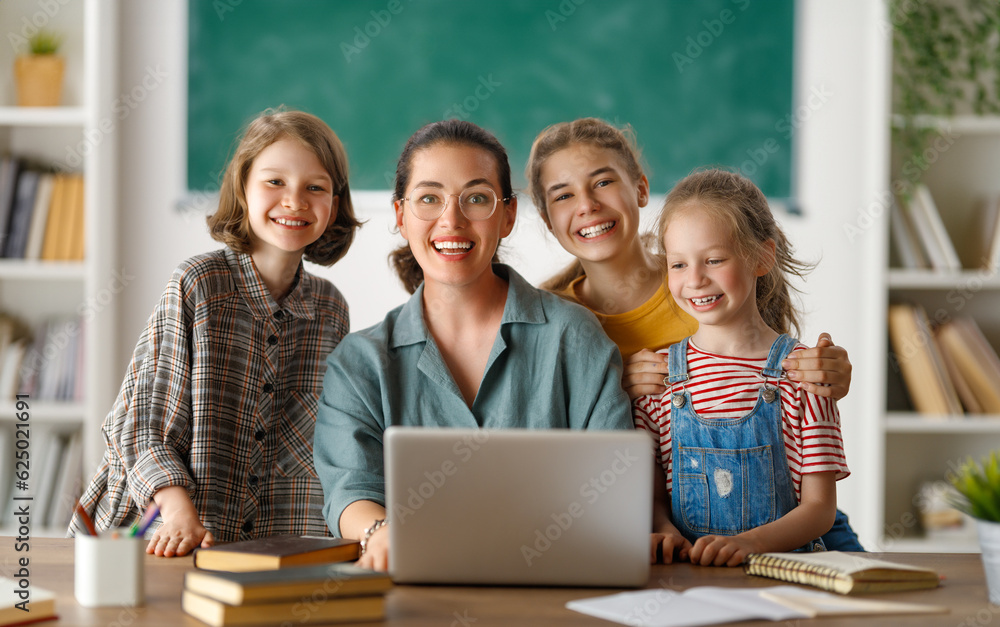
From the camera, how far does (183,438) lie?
175 centimetres

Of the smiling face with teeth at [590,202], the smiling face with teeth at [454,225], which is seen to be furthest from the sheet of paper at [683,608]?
the smiling face with teeth at [590,202]

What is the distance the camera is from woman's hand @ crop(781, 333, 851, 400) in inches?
60.4

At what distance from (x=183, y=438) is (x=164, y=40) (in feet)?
6.55

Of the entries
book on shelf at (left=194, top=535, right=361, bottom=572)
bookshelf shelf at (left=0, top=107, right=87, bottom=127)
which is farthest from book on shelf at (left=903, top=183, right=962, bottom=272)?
bookshelf shelf at (left=0, top=107, right=87, bottom=127)

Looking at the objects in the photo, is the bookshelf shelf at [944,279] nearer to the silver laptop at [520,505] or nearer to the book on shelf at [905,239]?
the book on shelf at [905,239]

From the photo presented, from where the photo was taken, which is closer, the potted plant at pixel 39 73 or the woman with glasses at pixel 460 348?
the woman with glasses at pixel 460 348

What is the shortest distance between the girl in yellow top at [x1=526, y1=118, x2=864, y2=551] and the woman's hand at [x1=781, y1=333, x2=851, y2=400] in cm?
31

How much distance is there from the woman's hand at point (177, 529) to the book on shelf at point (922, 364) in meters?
2.35

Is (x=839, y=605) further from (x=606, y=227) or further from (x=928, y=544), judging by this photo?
(x=928, y=544)

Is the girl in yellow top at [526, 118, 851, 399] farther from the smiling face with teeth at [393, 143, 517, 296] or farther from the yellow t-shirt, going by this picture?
the smiling face with teeth at [393, 143, 517, 296]

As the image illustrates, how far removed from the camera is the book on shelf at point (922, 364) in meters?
2.97

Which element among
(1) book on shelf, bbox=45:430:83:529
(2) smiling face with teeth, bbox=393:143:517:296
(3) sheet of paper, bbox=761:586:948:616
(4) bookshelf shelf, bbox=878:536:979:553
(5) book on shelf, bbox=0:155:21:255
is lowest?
(4) bookshelf shelf, bbox=878:536:979:553

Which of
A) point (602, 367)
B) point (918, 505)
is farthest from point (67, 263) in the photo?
point (918, 505)

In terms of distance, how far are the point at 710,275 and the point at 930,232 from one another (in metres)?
1.75
